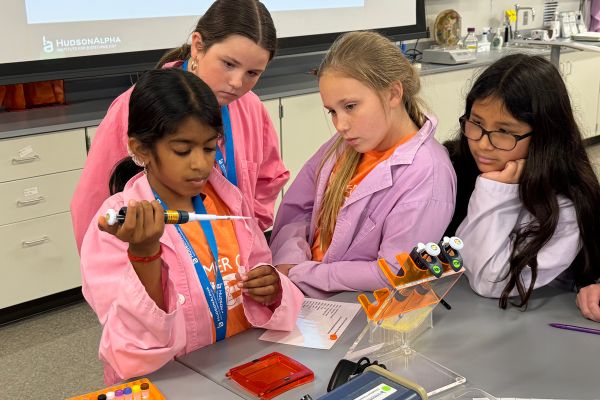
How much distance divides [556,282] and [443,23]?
3633 millimetres

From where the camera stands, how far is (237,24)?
1.59 metres

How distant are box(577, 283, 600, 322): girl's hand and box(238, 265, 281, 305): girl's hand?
64 cm

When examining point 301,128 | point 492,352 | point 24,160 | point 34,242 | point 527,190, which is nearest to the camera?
point 492,352

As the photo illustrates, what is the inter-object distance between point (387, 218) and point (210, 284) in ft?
1.53

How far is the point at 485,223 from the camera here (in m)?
1.53

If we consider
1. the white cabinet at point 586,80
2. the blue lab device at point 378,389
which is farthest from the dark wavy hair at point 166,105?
the white cabinet at point 586,80

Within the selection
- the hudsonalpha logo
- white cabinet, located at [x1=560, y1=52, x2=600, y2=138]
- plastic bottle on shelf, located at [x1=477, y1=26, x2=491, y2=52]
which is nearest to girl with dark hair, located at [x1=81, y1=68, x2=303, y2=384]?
the hudsonalpha logo

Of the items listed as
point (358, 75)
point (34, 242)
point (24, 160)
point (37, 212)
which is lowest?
point (34, 242)

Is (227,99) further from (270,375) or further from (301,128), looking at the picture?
(301,128)

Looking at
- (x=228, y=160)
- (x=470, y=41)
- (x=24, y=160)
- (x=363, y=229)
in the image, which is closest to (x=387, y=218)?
(x=363, y=229)

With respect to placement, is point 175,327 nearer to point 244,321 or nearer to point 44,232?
point 244,321

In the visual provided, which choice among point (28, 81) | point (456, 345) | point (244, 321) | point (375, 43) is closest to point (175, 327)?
point (244, 321)

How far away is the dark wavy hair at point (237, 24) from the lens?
5.22ft

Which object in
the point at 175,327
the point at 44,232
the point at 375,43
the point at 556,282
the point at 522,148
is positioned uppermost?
the point at 375,43
